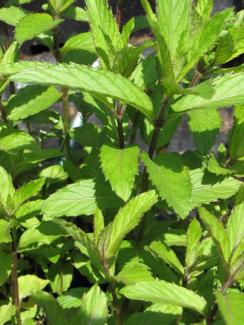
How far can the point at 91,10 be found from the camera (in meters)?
1.22

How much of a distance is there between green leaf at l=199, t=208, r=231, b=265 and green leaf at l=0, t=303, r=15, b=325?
0.78 meters

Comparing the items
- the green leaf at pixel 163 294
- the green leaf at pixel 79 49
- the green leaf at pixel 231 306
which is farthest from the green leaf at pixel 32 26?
the green leaf at pixel 231 306

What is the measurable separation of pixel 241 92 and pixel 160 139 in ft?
1.12

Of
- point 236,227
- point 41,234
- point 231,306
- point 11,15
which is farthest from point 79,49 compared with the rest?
point 231,306

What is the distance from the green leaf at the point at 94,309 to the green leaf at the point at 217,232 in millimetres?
311

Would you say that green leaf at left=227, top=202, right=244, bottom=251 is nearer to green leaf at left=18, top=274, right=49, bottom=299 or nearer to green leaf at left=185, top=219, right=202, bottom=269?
green leaf at left=185, top=219, right=202, bottom=269

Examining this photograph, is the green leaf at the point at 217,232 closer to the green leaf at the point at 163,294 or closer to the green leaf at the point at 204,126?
the green leaf at the point at 163,294

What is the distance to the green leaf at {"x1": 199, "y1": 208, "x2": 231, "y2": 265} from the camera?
0.98 m

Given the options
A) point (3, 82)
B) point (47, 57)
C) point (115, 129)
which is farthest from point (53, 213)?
point (47, 57)

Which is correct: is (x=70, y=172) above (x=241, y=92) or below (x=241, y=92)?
below

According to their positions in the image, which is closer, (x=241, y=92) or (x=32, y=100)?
(x=241, y=92)

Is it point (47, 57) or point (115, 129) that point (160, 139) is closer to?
point (115, 129)

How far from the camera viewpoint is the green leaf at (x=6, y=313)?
1520mm

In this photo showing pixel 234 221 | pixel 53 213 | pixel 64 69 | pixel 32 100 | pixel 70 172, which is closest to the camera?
pixel 64 69
